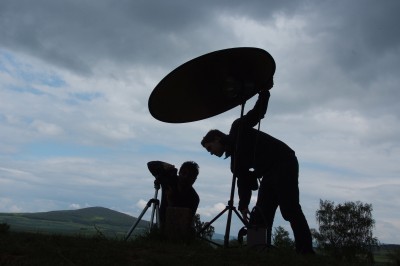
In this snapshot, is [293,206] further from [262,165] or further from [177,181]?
[177,181]

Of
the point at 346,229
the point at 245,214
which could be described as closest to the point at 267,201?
the point at 245,214

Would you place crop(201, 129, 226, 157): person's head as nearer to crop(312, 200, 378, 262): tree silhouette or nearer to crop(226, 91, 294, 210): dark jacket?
crop(226, 91, 294, 210): dark jacket

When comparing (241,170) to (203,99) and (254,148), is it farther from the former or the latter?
(203,99)

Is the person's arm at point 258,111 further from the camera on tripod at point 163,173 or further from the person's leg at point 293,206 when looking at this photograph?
the camera on tripod at point 163,173

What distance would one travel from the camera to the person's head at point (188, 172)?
6156 millimetres

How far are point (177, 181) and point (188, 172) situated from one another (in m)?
0.24

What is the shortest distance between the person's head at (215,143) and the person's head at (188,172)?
26.9 inches

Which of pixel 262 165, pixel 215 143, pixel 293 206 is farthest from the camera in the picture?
pixel 215 143

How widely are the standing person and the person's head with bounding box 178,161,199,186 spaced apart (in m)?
0.69

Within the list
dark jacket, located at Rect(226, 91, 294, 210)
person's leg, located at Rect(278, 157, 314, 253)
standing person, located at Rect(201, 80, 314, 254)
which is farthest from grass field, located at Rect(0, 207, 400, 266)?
dark jacket, located at Rect(226, 91, 294, 210)

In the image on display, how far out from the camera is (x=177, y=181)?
6277 millimetres

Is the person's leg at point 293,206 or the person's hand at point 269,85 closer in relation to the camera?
the person's leg at point 293,206

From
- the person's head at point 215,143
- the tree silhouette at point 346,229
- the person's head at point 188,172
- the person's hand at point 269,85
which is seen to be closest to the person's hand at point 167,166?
the person's head at point 188,172

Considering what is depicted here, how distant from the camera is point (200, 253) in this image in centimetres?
420
